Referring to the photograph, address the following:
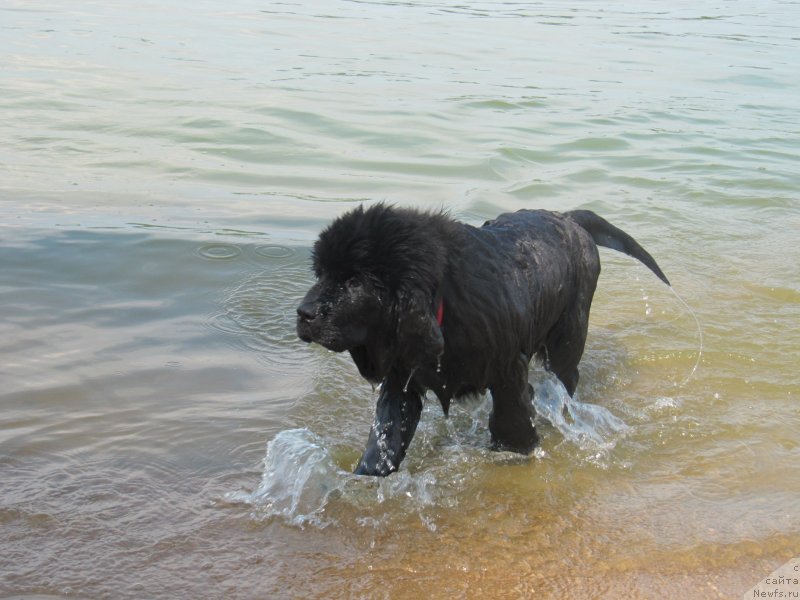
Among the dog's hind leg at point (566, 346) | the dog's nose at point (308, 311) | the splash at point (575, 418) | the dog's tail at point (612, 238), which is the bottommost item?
the splash at point (575, 418)

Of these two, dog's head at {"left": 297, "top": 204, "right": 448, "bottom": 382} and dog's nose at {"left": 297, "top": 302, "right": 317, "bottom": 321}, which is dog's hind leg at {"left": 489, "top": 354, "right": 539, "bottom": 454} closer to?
dog's head at {"left": 297, "top": 204, "right": 448, "bottom": 382}

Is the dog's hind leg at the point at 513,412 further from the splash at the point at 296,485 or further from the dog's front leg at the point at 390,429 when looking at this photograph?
the splash at the point at 296,485

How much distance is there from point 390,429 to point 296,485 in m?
0.48

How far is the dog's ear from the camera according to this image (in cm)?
358

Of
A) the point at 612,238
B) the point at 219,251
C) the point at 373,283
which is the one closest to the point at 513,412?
the point at 373,283

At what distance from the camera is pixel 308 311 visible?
137 inches

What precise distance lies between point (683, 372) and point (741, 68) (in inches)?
512

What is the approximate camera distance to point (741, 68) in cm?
1722

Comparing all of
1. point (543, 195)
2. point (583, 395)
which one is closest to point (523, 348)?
point (583, 395)

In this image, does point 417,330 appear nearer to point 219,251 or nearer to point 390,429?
point 390,429

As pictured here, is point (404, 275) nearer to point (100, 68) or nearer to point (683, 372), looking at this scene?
point (683, 372)

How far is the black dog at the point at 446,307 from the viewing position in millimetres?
3566

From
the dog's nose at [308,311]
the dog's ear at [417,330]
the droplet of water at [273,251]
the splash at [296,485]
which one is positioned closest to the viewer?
the dog's nose at [308,311]

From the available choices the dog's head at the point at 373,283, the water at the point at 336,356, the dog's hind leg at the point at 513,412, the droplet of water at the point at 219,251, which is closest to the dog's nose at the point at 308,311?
the dog's head at the point at 373,283
